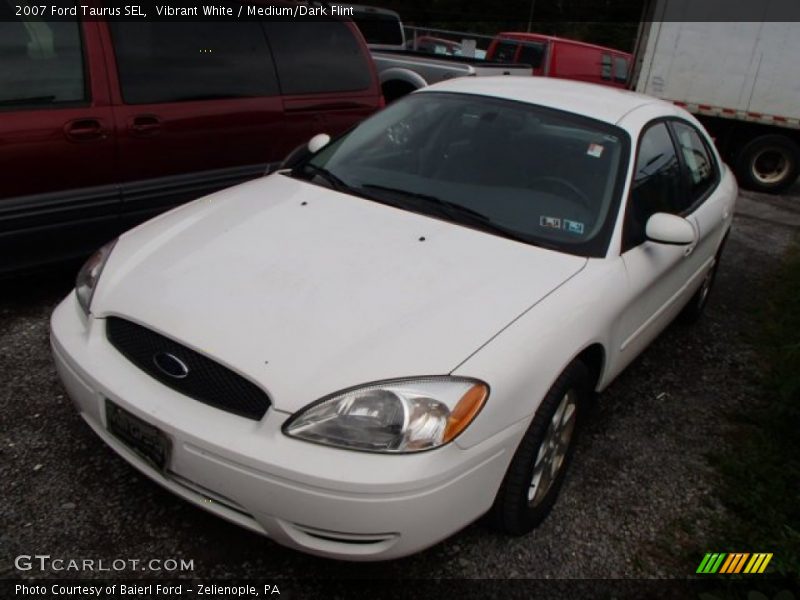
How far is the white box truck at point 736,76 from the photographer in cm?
848

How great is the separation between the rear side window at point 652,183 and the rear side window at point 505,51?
31.1 ft

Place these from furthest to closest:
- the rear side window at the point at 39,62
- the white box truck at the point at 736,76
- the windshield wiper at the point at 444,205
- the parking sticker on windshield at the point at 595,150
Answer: the white box truck at the point at 736,76 → the rear side window at the point at 39,62 → the parking sticker on windshield at the point at 595,150 → the windshield wiper at the point at 444,205

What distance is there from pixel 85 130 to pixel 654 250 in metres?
2.99

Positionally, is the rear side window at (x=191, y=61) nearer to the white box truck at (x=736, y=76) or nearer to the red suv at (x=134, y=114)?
the red suv at (x=134, y=114)

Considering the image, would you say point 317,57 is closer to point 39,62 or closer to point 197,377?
point 39,62

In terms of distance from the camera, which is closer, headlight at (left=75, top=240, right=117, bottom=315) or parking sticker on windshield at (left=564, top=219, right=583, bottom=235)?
headlight at (left=75, top=240, right=117, bottom=315)

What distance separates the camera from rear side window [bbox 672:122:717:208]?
3504mm

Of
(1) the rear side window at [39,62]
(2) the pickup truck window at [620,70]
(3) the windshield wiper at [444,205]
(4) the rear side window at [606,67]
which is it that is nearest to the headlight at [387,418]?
(3) the windshield wiper at [444,205]

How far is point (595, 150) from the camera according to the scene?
282cm

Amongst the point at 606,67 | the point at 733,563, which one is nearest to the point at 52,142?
the point at 733,563

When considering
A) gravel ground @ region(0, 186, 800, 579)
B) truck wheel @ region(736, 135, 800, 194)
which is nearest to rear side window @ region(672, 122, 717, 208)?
gravel ground @ region(0, 186, 800, 579)

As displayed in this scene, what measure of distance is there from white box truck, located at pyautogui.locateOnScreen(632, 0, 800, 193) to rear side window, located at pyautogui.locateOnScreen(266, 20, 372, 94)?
613cm

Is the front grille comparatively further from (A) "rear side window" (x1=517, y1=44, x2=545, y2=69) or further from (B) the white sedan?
(A) "rear side window" (x1=517, y1=44, x2=545, y2=69)

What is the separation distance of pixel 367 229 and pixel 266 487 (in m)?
1.13
